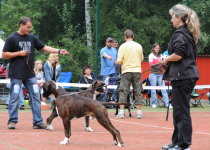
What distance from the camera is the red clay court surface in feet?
19.8

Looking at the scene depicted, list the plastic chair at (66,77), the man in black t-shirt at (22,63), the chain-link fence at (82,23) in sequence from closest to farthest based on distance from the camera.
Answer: the man in black t-shirt at (22,63) → the plastic chair at (66,77) → the chain-link fence at (82,23)

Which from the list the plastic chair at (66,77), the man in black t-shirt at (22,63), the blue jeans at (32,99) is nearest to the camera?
the man in black t-shirt at (22,63)

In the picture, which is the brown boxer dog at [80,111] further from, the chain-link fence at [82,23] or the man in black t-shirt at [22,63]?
the chain-link fence at [82,23]

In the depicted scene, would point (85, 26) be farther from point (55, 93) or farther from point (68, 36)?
point (55, 93)

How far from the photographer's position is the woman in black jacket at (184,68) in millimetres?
5406


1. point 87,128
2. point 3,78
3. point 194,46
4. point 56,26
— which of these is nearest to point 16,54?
point 87,128

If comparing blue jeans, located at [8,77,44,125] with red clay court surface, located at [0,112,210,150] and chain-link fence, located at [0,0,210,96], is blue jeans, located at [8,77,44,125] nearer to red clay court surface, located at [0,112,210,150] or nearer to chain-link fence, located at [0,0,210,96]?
red clay court surface, located at [0,112,210,150]

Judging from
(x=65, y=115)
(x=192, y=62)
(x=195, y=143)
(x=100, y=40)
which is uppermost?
(x=100, y=40)

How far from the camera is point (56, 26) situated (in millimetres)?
16141

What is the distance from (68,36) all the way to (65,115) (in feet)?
33.9

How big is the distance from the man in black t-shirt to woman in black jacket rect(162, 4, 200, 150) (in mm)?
2903

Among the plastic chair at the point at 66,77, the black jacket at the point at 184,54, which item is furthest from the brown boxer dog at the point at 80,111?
the plastic chair at the point at 66,77

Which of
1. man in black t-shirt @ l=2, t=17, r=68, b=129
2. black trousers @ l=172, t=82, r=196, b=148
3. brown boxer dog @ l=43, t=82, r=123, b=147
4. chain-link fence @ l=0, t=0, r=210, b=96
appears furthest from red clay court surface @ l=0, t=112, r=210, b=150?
chain-link fence @ l=0, t=0, r=210, b=96

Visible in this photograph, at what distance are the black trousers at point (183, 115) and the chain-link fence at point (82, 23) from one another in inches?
382
